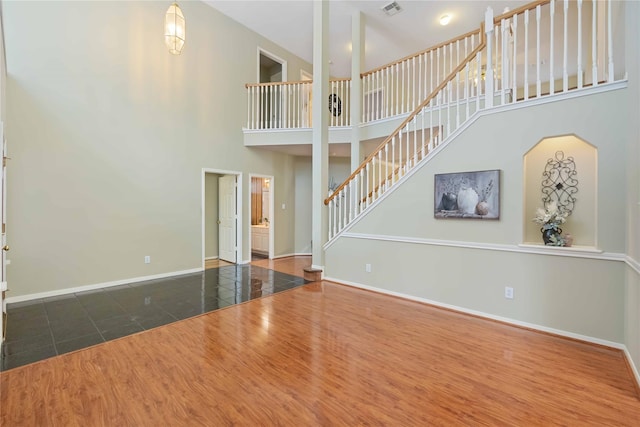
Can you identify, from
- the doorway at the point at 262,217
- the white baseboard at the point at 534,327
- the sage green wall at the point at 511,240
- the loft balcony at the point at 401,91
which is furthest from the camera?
the doorway at the point at 262,217

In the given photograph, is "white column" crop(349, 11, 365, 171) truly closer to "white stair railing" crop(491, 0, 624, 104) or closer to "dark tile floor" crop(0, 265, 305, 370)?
"white stair railing" crop(491, 0, 624, 104)

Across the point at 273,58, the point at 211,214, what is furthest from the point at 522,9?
the point at 211,214

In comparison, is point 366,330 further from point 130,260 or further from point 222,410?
point 130,260

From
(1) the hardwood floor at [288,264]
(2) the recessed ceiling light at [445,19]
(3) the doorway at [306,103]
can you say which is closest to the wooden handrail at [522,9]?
(2) the recessed ceiling light at [445,19]

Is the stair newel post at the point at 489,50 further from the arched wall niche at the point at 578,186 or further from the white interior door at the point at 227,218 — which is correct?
the white interior door at the point at 227,218

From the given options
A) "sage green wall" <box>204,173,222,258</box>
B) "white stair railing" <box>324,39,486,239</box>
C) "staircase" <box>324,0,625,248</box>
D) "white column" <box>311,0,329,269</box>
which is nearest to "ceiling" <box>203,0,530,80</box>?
"white column" <box>311,0,329,269</box>

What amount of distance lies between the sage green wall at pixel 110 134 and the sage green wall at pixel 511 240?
3.67 meters

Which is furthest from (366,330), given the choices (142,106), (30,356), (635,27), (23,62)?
(23,62)

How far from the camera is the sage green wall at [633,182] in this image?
2.23m

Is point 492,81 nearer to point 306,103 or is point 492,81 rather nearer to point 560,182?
point 560,182

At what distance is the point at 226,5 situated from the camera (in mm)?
5789

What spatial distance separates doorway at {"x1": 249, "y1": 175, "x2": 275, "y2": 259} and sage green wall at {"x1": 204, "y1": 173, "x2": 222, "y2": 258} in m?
0.94

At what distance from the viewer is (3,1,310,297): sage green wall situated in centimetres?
385

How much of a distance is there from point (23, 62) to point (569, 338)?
7.27 m
